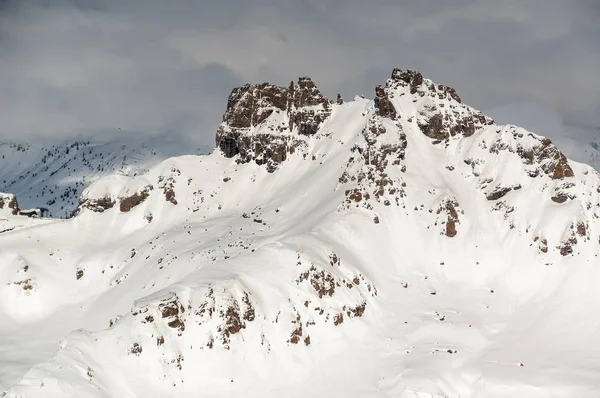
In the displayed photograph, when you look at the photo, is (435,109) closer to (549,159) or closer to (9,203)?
(549,159)

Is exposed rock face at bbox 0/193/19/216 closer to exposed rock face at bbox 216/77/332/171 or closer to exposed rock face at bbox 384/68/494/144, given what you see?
exposed rock face at bbox 216/77/332/171

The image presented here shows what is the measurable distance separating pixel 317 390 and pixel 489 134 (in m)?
94.2

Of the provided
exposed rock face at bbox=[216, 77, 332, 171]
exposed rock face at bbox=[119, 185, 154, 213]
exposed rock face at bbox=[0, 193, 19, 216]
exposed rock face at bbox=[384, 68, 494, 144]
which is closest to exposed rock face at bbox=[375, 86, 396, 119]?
exposed rock face at bbox=[384, 68, 494, 144]

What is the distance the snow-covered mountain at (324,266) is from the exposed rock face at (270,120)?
0.55 metres

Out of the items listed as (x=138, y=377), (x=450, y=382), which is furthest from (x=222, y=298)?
(x=450, y=382)

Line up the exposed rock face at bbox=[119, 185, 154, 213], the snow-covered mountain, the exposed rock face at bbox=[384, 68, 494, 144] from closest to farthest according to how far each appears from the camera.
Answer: the snow-covered mountain, the exposed rock face at bbox=[119, 185, 154, 213], the exposed rock face at bbox=[384, 68, 494, 144]

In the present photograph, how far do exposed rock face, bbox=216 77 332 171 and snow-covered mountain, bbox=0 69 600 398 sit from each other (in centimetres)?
55

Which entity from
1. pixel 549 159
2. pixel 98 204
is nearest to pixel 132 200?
pixel 98 204

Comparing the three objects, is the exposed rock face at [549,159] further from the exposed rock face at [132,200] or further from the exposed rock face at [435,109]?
the exposed rock face at [132,200]

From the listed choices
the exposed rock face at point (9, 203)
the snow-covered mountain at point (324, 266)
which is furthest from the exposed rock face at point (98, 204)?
the exposed rock face at point (9, 203)

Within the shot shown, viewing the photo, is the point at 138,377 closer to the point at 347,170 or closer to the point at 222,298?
the point at 222,298

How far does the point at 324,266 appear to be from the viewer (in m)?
95.8

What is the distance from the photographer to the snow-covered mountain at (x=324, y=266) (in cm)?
7725

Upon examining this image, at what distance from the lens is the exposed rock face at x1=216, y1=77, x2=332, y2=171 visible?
514 ft
